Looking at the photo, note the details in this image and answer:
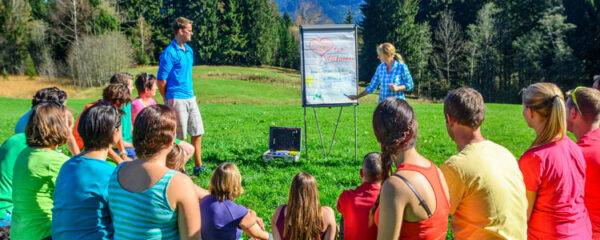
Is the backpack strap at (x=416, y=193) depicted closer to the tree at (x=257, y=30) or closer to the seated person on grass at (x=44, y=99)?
the seated person on grass at (x=44, y=99)

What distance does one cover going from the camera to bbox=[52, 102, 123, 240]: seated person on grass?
2.73m

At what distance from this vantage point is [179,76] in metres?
6.38

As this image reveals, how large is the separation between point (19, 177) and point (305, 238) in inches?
95.6

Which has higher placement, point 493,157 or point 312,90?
point 312,90

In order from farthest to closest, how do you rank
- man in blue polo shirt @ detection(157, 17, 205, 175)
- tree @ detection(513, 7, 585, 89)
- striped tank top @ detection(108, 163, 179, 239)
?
tree @ detection(513, 7, 585, 89)
man in blue polo shirt @ detection(157, 17, 205, 175)
striped tank top @ detection(108, 163, 179, 239)

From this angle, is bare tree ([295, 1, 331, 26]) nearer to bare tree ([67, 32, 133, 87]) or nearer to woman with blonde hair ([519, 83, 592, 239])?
bare tree ([67, 32, 133, 87])

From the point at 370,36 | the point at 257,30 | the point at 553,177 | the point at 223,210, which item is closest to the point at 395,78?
the point at 553,177

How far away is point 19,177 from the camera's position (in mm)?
3166

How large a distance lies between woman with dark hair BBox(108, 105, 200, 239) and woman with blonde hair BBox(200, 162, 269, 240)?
36.4 inches

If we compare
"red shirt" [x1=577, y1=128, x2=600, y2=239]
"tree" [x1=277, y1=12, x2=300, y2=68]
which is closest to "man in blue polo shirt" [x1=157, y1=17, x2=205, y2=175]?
"red shirt" [x1=577, y1=128, x2=600, y2=239]

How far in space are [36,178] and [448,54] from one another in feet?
183

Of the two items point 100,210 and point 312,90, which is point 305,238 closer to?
A: point 100,210

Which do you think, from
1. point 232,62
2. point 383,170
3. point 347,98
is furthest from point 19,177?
point 232,62

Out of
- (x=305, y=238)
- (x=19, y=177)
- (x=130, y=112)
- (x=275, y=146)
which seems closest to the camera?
(x=19, y=177)
